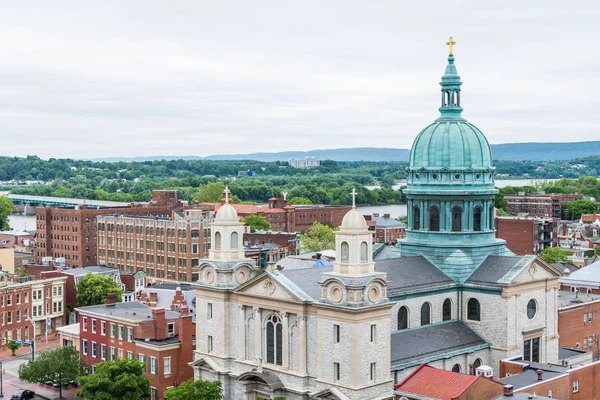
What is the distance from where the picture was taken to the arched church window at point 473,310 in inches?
2677

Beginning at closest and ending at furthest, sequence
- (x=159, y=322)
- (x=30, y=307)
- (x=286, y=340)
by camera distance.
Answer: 1. (x=286, y=340)
2. (x=159, y=322)
3. (x=30, y=307)

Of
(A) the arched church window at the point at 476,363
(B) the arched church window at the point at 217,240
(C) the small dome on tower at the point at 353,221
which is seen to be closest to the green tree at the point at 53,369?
(B) the arched church window at the point at 217,240

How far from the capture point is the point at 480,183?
7262 cm

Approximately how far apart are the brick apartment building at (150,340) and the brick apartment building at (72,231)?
69409mm

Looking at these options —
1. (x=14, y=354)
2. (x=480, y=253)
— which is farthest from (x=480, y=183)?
(x=14, y=354)

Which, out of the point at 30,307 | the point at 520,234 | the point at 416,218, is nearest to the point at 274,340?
the point at 416,218

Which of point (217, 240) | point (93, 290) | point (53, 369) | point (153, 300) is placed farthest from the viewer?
point (93, 290)

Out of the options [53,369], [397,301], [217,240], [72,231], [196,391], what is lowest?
[53,369]

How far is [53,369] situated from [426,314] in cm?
3235

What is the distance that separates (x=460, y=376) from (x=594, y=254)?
3686 inches

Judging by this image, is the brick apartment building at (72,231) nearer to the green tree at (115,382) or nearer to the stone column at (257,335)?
the green tree at (115,382)

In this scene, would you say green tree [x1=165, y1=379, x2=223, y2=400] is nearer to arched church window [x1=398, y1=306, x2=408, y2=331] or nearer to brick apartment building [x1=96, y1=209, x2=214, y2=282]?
arched church window [x1=398, y1=306, x2=408, y2=331]

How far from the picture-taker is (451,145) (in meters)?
73.1

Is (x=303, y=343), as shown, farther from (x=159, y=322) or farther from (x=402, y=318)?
(x=159, y=322)
